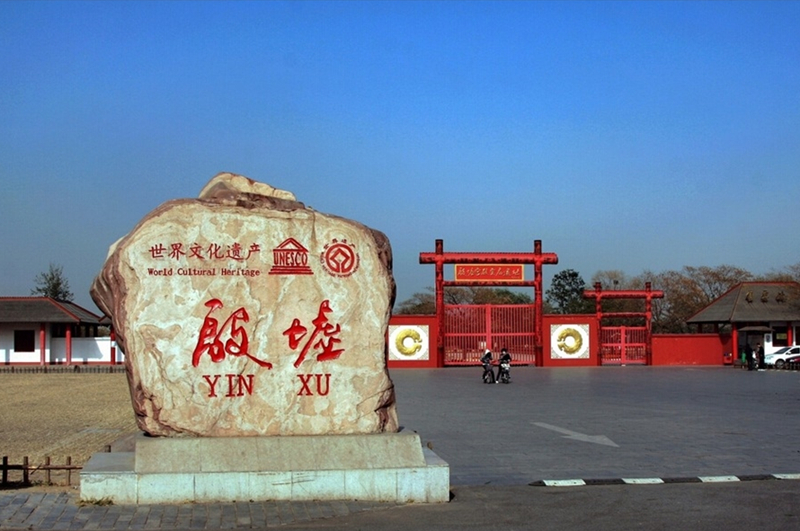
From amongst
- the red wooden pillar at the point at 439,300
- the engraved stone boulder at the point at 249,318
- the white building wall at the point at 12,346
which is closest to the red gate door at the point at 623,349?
the red wooden pillar at the point at 439,300

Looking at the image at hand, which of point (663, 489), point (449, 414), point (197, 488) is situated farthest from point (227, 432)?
point (449, 414)

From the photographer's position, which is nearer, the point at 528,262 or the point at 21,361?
the point at 528,262

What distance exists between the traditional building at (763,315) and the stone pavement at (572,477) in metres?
25.9

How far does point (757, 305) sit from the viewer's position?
4753 centimetres

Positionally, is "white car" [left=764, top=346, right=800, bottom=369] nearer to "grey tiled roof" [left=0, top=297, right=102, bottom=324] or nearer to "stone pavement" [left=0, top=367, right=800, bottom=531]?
"stone pavement" [left=0, top=367, right=800, bottom=531]

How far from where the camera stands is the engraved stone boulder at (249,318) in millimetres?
8711

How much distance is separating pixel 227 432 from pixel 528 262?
3470 cm

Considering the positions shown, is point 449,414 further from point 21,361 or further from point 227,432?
point 21,361

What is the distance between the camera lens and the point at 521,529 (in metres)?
7.63

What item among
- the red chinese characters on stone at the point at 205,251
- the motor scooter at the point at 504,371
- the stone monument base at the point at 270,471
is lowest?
the motor scooter at the point at 504,371

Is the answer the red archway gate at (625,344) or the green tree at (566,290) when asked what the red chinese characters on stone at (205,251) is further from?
the green tree at (566,290)

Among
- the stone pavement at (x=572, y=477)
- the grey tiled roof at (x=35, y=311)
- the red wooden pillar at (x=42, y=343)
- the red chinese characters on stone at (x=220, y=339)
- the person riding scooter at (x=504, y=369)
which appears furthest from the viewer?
the red wooden pillar at (x=42, y=343)

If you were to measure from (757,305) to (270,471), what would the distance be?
143ft

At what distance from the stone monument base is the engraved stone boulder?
0.21 meters
